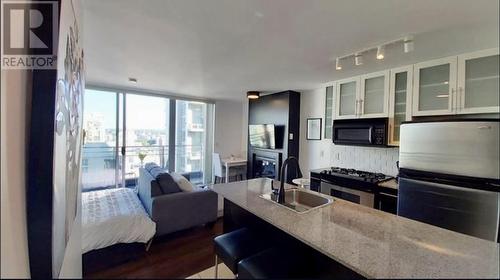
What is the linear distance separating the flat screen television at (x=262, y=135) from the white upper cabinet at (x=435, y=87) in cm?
225

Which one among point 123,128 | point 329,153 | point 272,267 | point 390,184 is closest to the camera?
point 272,267

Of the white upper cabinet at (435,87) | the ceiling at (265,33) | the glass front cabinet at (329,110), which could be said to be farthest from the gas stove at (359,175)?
the ceiling at (265,33)

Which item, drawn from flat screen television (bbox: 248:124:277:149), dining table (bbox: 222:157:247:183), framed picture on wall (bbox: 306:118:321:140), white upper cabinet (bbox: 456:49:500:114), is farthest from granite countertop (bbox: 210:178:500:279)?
dining table (bbox: 222:157:247:183)

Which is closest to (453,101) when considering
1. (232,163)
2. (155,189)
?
(155,189)

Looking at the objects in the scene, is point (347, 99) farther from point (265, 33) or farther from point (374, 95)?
point (265, 33)

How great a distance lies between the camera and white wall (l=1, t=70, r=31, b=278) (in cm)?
32

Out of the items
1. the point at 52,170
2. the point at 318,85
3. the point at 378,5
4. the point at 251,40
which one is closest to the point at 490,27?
the point at 378,5

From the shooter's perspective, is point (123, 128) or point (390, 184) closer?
point (123, 128)

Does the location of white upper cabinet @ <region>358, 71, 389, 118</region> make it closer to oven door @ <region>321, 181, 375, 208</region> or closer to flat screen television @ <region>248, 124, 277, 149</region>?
oven door @ <region>321, 181, 375, 208</region>

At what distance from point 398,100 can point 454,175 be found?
1.03m

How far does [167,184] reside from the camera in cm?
165

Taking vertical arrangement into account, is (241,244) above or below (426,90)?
below

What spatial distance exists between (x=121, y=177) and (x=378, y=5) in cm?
165

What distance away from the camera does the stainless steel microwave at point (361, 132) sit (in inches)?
93.0
